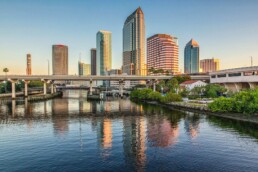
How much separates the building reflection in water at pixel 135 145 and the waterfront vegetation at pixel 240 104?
31.2 m

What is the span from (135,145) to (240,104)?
43.0 meters

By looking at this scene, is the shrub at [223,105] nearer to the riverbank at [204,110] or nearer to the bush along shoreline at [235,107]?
the bush along shoreline at [235,107]

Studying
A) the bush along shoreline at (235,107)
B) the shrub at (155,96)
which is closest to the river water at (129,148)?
the bush along shoreline at (235,107)

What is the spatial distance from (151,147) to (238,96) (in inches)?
1702

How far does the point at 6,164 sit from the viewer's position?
102 ft

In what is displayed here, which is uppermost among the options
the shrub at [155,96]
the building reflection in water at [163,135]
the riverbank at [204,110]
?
the shrub at [155,96]

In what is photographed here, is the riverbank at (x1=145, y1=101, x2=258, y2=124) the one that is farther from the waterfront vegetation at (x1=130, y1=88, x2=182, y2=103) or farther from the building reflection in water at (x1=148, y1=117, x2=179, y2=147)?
the building reflection in water at (x1=148, y1=117, x2=179, y2=147)

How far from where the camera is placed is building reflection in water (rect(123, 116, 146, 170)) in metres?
32.4

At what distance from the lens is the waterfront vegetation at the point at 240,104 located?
6178 centimetres

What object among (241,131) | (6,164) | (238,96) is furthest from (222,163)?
(238,96)

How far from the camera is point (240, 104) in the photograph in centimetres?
6675

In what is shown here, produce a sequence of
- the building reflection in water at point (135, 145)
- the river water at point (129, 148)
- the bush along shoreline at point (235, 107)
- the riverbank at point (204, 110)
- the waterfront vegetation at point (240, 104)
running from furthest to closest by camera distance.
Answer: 1. the riverbank at point (204, 110)
2. the bush along shoreline at point (235, 107)
3. the waterfront vegetation at point (240, 104)
4. the building reflection in water at point (135, 145)
5. the river water at point (129, 148)

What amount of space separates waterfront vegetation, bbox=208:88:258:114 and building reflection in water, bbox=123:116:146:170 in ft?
102

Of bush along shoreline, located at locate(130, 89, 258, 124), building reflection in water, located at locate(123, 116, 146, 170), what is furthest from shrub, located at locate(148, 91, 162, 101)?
building reflection in water, located at locate(123, 116, 146, 170)
